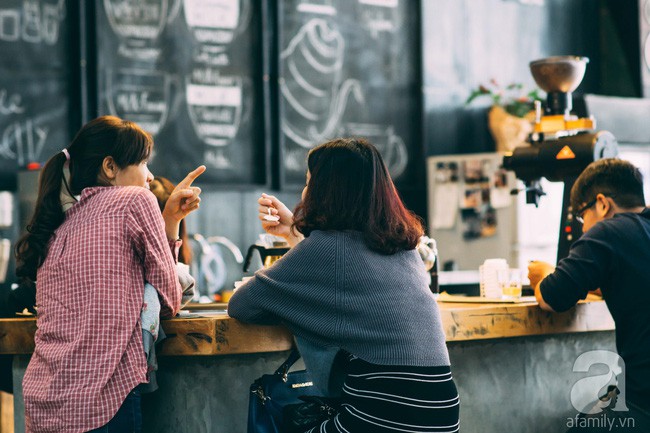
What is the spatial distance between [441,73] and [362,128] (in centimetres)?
78

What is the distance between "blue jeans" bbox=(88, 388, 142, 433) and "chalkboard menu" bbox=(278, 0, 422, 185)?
12.1ft

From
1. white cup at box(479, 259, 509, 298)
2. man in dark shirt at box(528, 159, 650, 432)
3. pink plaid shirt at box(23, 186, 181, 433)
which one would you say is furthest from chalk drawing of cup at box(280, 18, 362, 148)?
pink plaid shirt at box(23, 186, 181, 433)

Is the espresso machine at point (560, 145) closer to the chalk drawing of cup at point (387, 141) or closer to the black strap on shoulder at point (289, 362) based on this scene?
the black strap on shoulder at point (289, 362)

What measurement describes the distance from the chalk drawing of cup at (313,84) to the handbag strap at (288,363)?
11.7ft

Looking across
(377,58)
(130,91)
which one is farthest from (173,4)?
(377,58)

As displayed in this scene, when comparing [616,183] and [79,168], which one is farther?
[616,183]

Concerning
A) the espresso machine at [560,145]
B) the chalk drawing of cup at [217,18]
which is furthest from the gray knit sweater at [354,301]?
the chalk drawing of cup at [217,18]

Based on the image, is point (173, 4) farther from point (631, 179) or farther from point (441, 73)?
point (631, 179)

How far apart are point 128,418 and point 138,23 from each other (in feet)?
11.8

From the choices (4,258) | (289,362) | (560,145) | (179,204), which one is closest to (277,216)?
(179,204)

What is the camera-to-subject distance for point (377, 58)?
6.48 m

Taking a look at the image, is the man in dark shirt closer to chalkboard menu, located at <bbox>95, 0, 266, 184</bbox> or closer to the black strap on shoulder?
the black strap on shoulder

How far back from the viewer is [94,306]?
7.58 feet

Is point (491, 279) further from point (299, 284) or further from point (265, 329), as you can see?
point (299, 284)
